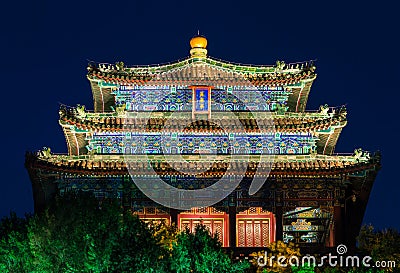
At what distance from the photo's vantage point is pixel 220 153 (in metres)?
53.4

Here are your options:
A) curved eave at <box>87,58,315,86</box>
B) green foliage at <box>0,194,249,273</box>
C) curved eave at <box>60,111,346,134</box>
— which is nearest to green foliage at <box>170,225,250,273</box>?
green foliage at <box>0,194,249,273</box>

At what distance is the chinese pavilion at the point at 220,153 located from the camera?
51281 mm

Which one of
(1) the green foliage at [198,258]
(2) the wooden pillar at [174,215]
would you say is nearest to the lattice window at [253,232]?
(2) the wooden pillar at [174,215]

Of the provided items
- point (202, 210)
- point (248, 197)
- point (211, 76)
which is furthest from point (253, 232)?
point (211, 76)

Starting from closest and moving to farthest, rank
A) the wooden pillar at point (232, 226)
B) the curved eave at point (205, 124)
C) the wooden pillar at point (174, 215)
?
the wooden pillar at point (232, 226), the wooden pillar at point (174, 215), the curved eave at point (205, 124)

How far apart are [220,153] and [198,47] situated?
21.9ft

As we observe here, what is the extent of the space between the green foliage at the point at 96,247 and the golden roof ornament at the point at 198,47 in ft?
57.4

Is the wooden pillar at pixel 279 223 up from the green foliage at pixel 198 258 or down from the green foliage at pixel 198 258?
up

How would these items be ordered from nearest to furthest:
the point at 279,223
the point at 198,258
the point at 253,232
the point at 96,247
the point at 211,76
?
the point at 96,247
the point at 198,258
the point at 279,223
the point at 253,232
the point at 211,76

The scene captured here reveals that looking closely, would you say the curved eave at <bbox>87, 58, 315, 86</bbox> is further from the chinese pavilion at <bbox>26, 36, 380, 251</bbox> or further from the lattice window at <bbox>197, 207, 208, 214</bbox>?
the lattice window at <bbox>197, 207, 208, 214</bbox>

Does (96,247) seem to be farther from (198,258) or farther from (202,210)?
(202,210)

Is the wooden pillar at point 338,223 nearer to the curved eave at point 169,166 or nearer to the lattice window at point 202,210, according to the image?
the curved eave at point 169,166

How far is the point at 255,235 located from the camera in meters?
52.8

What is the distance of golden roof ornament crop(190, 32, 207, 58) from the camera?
184 ft
